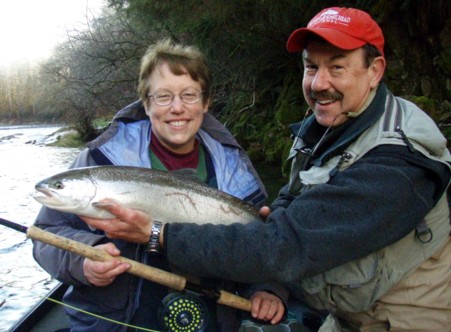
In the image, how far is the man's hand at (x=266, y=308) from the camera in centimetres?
266

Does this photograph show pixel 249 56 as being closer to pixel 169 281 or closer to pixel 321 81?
pixel 321 81

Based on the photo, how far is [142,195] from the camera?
247 cm

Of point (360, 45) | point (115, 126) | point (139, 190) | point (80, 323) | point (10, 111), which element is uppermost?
point (360, 45)

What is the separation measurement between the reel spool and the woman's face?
0.89 m

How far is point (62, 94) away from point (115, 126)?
25.2 metres

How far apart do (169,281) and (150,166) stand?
680 millimetres

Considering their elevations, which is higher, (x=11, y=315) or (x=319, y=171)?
(x=319, y=171)

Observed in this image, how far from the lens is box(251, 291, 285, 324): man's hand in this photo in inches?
105

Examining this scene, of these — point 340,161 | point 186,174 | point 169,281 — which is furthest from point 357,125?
point 169,281

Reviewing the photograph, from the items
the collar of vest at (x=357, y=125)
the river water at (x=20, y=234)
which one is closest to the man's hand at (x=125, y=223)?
the collar of vest at (x=357, y=125)

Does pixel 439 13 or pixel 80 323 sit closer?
pixel 80 323

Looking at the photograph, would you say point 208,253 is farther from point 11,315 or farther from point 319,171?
point 11,315

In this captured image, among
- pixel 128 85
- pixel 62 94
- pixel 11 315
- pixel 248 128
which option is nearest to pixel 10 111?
pixel 62 94

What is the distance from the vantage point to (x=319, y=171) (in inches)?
92.0
